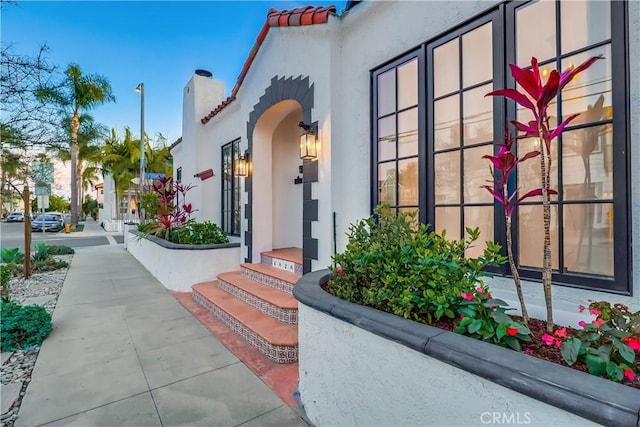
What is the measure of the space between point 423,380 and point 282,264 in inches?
146

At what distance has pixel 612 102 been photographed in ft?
6.84

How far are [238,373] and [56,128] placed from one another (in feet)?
17.9

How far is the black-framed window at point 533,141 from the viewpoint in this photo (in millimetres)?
2100

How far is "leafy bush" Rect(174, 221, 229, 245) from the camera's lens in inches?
257

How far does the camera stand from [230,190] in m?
7.61

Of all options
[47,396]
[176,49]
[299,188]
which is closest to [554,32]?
[299,188]

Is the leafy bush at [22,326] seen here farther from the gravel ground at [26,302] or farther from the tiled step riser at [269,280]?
the tiled step riser at [269,280]

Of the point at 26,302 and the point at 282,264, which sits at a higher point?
the point at 282,264

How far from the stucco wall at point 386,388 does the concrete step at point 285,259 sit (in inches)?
91.5

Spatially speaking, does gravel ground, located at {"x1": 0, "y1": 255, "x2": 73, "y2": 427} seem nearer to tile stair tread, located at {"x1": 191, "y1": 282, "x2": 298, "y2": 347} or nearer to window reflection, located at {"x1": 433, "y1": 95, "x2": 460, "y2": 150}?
tile stair tread, located at {"x1": 191, "y1": 282, "x2": 298, "y2": 347}

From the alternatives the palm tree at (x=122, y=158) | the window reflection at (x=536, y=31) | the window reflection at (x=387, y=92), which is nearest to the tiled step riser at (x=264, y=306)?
the window reflection at (x=387, y=92)

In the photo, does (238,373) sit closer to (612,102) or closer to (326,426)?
(326,426)

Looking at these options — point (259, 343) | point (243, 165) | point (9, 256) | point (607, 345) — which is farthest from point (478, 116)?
point (9, 256)

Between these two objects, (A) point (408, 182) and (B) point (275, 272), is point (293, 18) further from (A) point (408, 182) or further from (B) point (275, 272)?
(B) point (275, 272)
